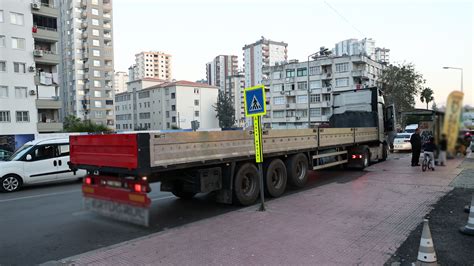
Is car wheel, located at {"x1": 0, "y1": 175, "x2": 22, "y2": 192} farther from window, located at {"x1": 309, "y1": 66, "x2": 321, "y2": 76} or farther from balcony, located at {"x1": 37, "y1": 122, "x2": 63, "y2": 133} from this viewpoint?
window, located at {"x1": 309, "y1": 66, "x2": 321, "y2": 76}

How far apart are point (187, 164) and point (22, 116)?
41367 millimetres

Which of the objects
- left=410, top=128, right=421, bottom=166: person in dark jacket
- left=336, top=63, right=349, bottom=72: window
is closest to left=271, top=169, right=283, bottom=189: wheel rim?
left=410, top=128, right=421, bottom=166: person in dark jacket

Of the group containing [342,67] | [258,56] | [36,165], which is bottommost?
[36,165]

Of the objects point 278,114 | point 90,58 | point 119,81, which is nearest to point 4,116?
point 90,58

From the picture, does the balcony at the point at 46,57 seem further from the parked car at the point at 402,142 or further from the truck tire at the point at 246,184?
the truck tire at the point at 246,184

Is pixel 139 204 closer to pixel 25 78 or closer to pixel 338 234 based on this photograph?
pixel 338 234

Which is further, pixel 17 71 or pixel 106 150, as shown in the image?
pixel 17 71

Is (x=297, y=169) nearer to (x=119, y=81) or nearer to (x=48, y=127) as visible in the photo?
(x=48, y=127)

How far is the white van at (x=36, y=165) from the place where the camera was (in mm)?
11742

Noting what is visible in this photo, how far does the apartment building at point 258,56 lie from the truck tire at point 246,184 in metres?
129

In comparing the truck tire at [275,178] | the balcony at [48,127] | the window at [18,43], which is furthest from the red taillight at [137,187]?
the window at [18,43]

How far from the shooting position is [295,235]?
6.01 metres

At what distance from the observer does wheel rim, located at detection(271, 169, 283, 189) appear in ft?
31.6

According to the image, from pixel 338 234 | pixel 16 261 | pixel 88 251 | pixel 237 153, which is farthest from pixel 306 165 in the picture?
pixel 16 261
